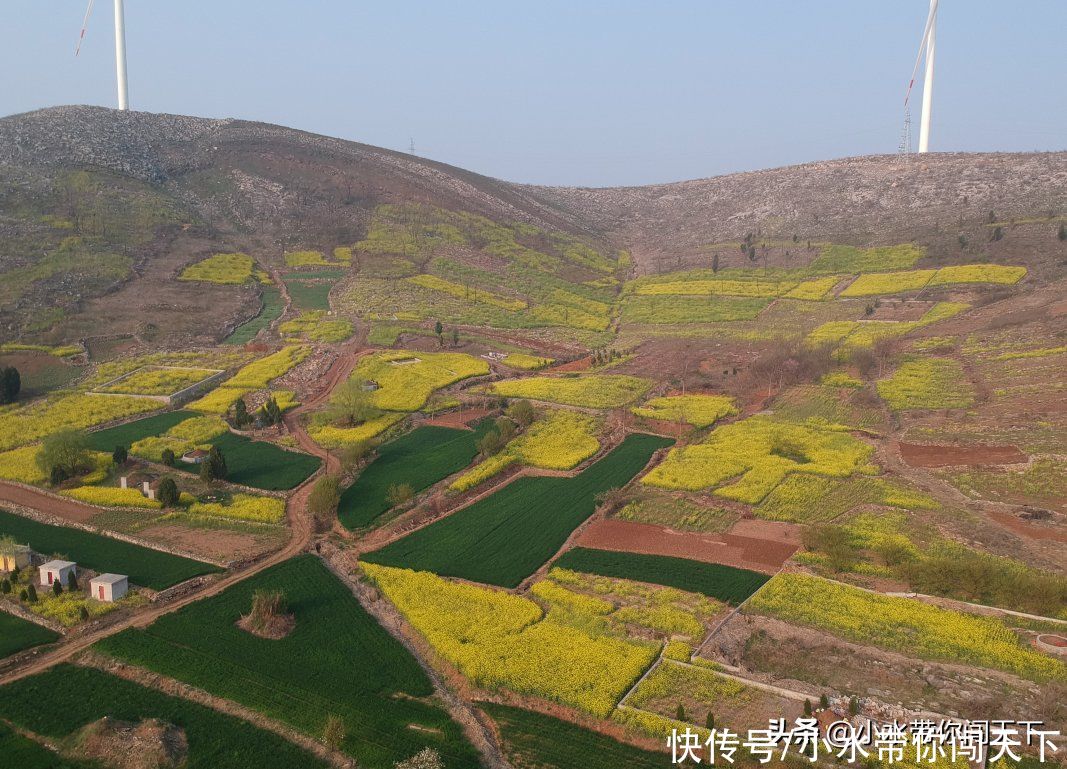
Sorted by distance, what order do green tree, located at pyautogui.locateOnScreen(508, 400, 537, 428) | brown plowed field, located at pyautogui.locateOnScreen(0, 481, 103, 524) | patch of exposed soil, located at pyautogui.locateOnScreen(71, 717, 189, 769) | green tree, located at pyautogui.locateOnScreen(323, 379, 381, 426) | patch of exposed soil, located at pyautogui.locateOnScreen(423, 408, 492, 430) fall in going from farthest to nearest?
patch of exposed soil, located at pyautogui.locateOnScreen(423, 408, 492, 430) → green tree, located at pyautogui.locateOnScreen(508, 400, 537, 428) → green tree, located at pyautogui.locateOnScreen(323, 379, 381, 426) → brown plowed field, located at pyautogui.locateOnScreen(0, 481, 103, 524) → patch of exposed soil, located at pyautogui.locateOnScreen(71, 717, 189, 769)

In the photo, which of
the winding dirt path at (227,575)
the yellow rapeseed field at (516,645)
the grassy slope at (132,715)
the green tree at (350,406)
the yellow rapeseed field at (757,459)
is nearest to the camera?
the grassy slope at (132,715)

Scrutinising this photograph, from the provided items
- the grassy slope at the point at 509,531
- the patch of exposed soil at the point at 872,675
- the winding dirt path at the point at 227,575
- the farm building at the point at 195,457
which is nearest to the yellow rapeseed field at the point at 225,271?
the winding dirt path at the point at 227,575

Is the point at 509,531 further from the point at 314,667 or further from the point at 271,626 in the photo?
the point at 314,667

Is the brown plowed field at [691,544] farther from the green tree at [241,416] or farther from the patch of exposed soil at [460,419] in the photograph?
the green tree at [241,416]

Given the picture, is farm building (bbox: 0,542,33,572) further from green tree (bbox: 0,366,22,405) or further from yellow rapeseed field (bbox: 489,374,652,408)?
yellow rapeseed field (bbox: 489,374,652,408)

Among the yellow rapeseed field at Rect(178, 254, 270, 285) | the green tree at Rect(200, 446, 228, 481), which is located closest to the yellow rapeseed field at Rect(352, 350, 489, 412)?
the green tree at Rect(200, 446, 228, 481)

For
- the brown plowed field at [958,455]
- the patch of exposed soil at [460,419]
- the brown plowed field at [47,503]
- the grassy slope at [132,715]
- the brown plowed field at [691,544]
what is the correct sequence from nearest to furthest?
1. the grassy slope at [132,715]
2. the brown plowed field at [691,544]
3. the brown plowed field at [47,503]
4. the brown plowed field at [958,455]
5. the patch of exposed soil at [460,419]

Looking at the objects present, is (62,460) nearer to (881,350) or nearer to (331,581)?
(331,581)
